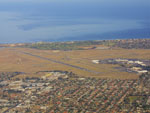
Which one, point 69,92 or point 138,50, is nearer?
point 69,92

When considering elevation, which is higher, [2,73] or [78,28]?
[78,28]

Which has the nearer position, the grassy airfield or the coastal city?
the coastal city

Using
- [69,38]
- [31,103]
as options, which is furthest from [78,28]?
[31,103]

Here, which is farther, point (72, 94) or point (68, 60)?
point (68, 60)

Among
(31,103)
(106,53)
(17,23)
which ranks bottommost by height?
(31,103)

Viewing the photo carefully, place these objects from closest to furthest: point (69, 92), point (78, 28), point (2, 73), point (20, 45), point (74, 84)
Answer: point (69, 92) → point (74, 84) → point (2, 73) → point (20, 45) → point (78, 28)

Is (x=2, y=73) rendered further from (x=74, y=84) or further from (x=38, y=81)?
(x=74, y=84)

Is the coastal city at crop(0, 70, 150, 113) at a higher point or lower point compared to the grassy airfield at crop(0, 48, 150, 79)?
lower

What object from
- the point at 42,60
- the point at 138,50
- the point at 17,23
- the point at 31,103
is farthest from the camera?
the point at 17,23

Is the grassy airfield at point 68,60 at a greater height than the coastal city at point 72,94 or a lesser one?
greater

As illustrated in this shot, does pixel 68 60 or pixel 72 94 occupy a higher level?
pixel 68 60

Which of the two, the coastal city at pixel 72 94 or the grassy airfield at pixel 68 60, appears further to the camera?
the grassy airfield at pixel 68 60
